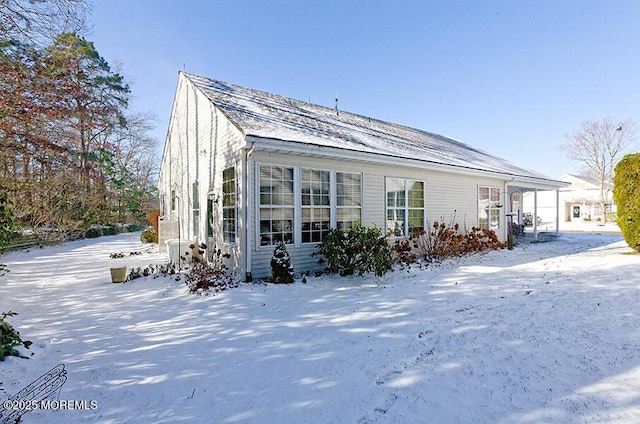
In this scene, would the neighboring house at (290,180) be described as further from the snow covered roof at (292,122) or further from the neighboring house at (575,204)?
the neighboring house at (575,204)

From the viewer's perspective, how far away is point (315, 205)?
7598mm

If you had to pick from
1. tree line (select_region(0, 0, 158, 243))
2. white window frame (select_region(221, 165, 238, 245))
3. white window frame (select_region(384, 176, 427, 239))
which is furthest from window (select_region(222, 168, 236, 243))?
white window frame (select_region(384, 176, 427, 239))

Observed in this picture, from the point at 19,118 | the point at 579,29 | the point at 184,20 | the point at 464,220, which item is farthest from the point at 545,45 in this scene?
the point at 19,118

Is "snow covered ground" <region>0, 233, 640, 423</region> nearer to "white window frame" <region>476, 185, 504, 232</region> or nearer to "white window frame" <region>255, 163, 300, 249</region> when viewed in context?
"white window frame" <region>255, 163, 300, 249</region>

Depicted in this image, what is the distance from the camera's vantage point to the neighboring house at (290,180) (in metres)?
6.79

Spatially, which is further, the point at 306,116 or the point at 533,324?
the point at 306,116

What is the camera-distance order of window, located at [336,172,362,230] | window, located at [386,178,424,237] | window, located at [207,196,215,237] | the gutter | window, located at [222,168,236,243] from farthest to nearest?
window, located at [386,178,424,237] → window, located at [207,196,215,237] → window, located at [336,172,362,230] → window, located at [222,168,236,243] → the gutter

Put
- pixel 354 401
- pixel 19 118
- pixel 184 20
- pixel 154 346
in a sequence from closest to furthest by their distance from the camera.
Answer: pixel 354 401 → pixel 154 346 → pixel 19 118 → pixel 184 20

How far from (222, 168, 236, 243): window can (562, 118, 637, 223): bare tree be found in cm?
3498

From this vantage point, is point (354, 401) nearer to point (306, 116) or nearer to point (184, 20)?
point (306, 116)

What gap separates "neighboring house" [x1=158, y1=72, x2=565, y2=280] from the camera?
679 cm

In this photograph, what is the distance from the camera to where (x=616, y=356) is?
2992mm

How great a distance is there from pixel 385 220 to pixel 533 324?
5.22m

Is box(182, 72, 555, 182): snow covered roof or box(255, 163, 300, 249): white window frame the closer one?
box(255, 163, 300, 249): white window frame
